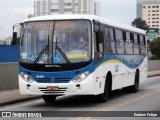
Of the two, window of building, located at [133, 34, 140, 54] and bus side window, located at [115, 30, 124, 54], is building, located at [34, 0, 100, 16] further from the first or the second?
bus side window, located at [115, 30, 124, 54]

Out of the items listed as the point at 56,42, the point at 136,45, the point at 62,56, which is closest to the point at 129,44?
the point at 136,45

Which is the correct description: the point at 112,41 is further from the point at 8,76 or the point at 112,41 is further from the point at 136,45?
the point at 8,76

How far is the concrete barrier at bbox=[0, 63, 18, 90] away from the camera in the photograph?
20.4 meters

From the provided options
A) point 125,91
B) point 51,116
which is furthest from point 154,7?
point 51,116

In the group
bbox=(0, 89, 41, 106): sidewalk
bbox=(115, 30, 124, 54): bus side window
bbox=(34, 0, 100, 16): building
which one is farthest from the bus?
bbox=(34, 0, 100, 16): building

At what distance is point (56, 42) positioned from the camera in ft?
47.5

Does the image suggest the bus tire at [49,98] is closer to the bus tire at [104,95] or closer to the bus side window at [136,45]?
the bus tire at [104,95]

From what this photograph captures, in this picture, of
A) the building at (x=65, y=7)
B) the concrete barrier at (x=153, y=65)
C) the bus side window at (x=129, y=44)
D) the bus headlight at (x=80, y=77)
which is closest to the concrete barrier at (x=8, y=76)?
the bus side window at (x=129, y=44)

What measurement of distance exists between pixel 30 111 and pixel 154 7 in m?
143

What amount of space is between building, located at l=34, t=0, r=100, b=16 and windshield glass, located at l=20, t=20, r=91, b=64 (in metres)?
46.2

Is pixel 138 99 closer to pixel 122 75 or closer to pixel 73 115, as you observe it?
pixel 122 75

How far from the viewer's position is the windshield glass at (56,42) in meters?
14.3

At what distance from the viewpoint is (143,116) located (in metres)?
12.4

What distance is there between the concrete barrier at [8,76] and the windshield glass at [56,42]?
575 cm
